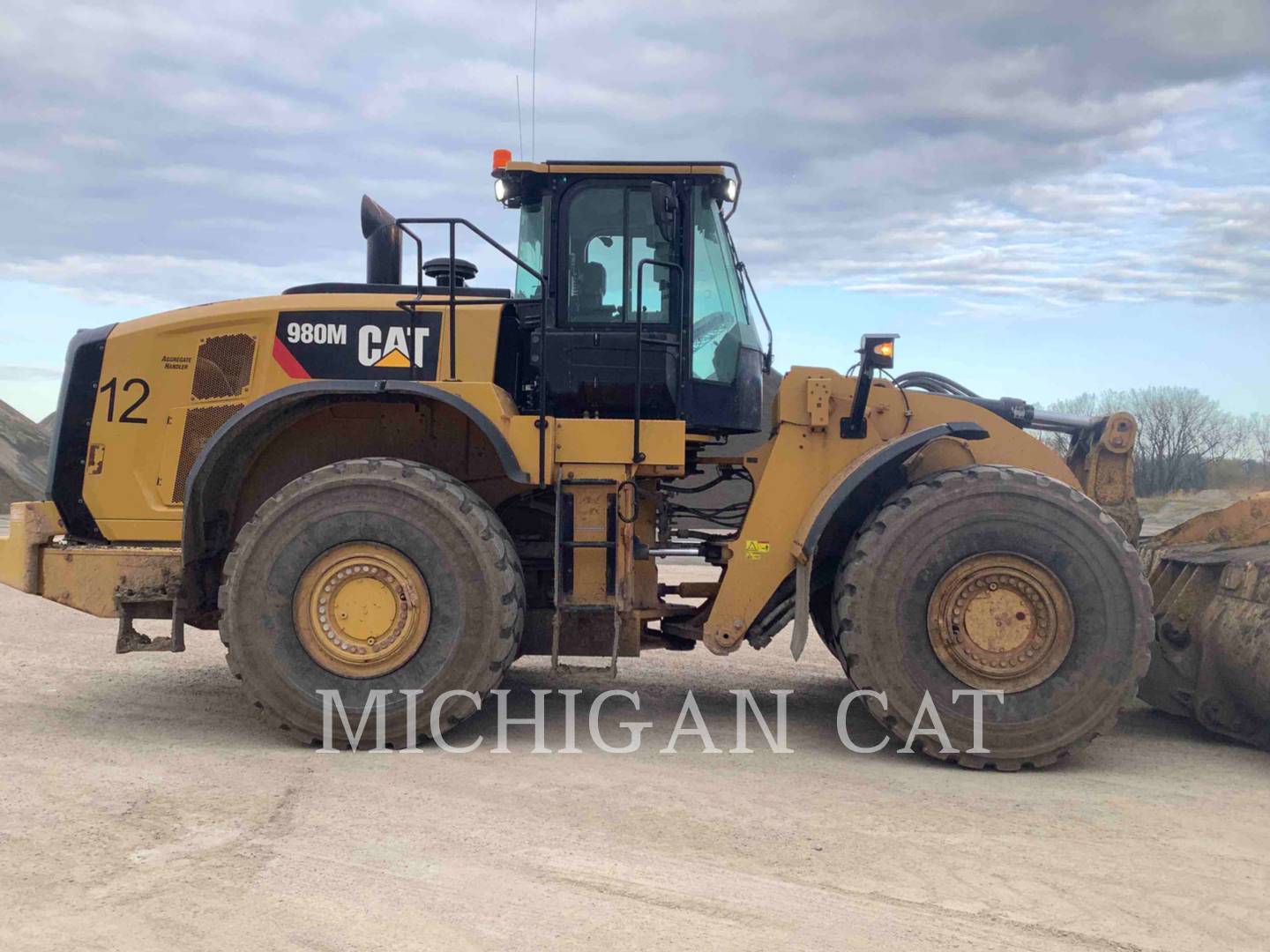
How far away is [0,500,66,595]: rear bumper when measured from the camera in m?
5.82

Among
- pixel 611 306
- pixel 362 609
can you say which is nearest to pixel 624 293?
pixel 611 306

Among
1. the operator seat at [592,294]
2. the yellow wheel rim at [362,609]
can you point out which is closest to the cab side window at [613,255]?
the operator seat at [592,294]

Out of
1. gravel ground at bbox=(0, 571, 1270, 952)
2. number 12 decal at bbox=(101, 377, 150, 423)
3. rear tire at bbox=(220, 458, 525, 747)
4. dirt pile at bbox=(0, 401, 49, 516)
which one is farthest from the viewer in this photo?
dirt pile at bbox=(0, 401, 49, 516)

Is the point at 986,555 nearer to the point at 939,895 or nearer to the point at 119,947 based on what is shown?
the point at 939,895

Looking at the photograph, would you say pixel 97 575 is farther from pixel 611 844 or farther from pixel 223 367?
pixel 611 844

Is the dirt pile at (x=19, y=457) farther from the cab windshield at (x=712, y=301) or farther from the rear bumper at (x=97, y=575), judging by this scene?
the cab windshield at (x=712, y=301)

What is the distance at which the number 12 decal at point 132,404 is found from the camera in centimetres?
606

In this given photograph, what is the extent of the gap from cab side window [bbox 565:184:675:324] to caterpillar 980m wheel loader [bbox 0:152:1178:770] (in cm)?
2

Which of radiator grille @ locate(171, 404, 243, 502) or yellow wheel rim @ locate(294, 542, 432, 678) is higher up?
radiator grille @ locate(171, 404, 243, 502)

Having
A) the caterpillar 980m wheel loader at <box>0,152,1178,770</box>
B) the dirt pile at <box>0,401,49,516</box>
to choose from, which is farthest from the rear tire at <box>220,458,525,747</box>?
the dirt pile at <box>0,401,49,516</box>

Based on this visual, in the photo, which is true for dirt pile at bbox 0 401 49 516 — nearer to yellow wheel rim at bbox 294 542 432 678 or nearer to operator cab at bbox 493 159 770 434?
yellow wheel rim at bbox 294 542 432 678

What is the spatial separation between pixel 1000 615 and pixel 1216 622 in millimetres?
1322

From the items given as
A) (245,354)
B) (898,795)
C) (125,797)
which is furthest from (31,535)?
(898,795)

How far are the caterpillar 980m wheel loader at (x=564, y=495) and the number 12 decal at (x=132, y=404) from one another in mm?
18
